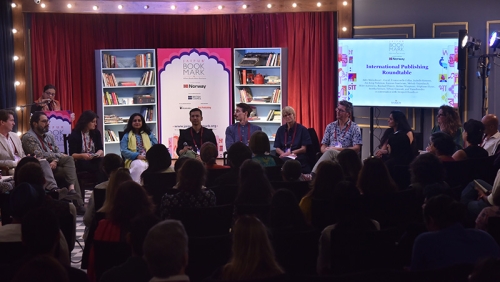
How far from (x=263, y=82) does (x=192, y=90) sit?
3.89ft

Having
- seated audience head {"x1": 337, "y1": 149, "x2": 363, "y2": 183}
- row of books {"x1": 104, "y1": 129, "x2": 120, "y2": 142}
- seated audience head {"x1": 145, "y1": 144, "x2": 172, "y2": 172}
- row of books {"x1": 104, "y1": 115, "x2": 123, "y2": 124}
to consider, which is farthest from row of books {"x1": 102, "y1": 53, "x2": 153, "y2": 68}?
seated audience head {"x1": 337, "y1": 149, "x2": 363, "y2": 183}

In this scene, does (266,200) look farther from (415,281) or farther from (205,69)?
(205,69)

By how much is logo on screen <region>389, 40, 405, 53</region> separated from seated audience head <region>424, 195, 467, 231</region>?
253 inches

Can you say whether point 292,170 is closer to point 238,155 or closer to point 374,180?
point 238,155

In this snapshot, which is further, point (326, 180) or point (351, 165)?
point (351, 165)

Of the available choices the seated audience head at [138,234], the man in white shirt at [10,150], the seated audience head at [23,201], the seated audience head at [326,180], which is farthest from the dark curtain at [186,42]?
the seated audience head at [138,234]

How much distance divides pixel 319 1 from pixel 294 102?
5.69ft

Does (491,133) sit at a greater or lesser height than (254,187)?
greater

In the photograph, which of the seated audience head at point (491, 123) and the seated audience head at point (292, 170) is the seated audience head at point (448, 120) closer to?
the seated audience head at point (491, 123)

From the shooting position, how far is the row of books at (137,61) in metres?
10.4

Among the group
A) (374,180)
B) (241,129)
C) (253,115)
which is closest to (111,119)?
(253,115)

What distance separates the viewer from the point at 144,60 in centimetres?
1052

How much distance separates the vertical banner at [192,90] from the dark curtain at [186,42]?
2.22ft

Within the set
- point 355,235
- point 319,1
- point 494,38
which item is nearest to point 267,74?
point 319,1
